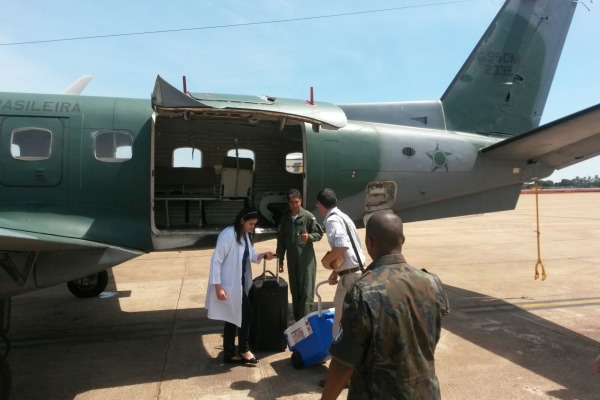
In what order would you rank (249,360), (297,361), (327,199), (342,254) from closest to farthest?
(342,254), (327,199), (297,361), (249,360)

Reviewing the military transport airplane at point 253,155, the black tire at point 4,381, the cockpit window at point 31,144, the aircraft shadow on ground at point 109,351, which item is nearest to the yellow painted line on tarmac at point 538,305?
the military transport airplane at point 253,155

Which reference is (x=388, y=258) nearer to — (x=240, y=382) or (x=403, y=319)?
(x=403, y=319)

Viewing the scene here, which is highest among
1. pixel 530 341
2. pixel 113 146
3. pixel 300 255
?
pixel 113 146

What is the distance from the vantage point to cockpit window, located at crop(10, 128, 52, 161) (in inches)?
225

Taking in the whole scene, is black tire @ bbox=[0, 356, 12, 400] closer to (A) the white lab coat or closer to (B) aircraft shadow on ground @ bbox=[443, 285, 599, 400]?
(A) the white lab coat

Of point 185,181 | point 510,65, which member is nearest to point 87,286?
point 185,181

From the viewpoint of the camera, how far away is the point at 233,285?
4.96 meters

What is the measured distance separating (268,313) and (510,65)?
6.79 meters

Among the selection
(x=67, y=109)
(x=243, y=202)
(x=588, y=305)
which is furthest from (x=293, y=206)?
(x=588, y=305)

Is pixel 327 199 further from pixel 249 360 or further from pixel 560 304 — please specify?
pixel 560 304

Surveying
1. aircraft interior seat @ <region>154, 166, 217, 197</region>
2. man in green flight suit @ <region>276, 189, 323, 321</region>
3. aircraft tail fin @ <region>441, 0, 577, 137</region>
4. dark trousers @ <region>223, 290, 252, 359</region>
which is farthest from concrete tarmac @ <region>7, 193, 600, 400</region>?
aircraft tail fin @ <region>441, 0, 577, 137</region>

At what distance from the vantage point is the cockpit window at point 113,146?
5926 mm

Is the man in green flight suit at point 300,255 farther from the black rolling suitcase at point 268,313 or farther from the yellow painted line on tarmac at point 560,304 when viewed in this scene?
the yellow painted line on tarmac at point 560,304

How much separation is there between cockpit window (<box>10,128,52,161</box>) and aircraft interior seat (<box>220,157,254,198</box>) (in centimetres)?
293
